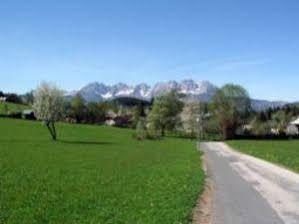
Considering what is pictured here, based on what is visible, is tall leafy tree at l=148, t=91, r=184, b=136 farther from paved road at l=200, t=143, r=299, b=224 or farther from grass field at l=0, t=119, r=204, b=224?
grass field at l=0, t=119, r=204, b=224

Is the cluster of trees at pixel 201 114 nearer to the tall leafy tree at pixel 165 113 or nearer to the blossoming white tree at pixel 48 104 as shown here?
the tall leafy tree at pixel 165 113

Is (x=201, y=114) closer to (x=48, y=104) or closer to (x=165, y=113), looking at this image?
(x=165, y=113)

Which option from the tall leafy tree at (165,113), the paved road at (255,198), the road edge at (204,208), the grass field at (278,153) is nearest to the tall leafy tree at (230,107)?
the tall leafy tree at (165,113)

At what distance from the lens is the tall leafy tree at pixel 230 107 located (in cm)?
14500

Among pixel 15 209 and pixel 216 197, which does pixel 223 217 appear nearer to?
pixel 216 197

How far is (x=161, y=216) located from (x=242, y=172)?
20592 millimetres

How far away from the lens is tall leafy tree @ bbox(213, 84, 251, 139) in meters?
145

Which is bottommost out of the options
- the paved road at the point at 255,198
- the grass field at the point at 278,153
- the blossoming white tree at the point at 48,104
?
the paved road at the point at 255,198

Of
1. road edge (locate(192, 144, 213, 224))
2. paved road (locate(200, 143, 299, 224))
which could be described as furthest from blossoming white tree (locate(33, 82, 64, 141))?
road edge (locate(192, 144, 213, 224))

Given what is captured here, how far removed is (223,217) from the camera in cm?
1784

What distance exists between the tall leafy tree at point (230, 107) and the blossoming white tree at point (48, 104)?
205ft

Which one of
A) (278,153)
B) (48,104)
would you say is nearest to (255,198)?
(278,153)

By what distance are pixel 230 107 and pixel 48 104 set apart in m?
69.5

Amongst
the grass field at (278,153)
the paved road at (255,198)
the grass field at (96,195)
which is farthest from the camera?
the grass field at (278,153)
